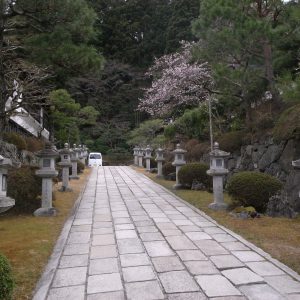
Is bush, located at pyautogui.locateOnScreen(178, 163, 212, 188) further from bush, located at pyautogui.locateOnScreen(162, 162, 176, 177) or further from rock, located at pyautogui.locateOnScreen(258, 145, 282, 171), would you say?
bush, located at pyautogui.locateOnScreen(162, 162, 176, 177)

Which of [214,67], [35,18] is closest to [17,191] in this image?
[35,18]

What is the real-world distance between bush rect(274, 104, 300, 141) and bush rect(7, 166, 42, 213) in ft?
22.4

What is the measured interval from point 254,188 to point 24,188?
5417mm

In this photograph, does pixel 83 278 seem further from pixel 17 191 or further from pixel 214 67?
pixel 214 67

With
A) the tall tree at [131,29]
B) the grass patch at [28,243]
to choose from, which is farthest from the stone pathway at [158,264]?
the tall tree at [131,29]

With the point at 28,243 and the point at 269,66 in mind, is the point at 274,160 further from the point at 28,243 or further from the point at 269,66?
the point at 28,243

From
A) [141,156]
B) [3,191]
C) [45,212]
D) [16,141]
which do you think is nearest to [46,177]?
[45,212]

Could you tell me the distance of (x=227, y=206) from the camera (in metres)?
9.91

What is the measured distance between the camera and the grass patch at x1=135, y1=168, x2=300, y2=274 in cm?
569

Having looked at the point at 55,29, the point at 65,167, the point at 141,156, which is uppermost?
the point at 55,29

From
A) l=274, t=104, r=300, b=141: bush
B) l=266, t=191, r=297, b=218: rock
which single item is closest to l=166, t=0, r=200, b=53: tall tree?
l=274, t=104, r=300, b=141: bush

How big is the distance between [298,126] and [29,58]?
7.16m

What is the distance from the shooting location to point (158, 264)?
5176mm

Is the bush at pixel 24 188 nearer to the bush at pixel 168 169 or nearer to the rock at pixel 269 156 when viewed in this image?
the rock at pixel 269 156
